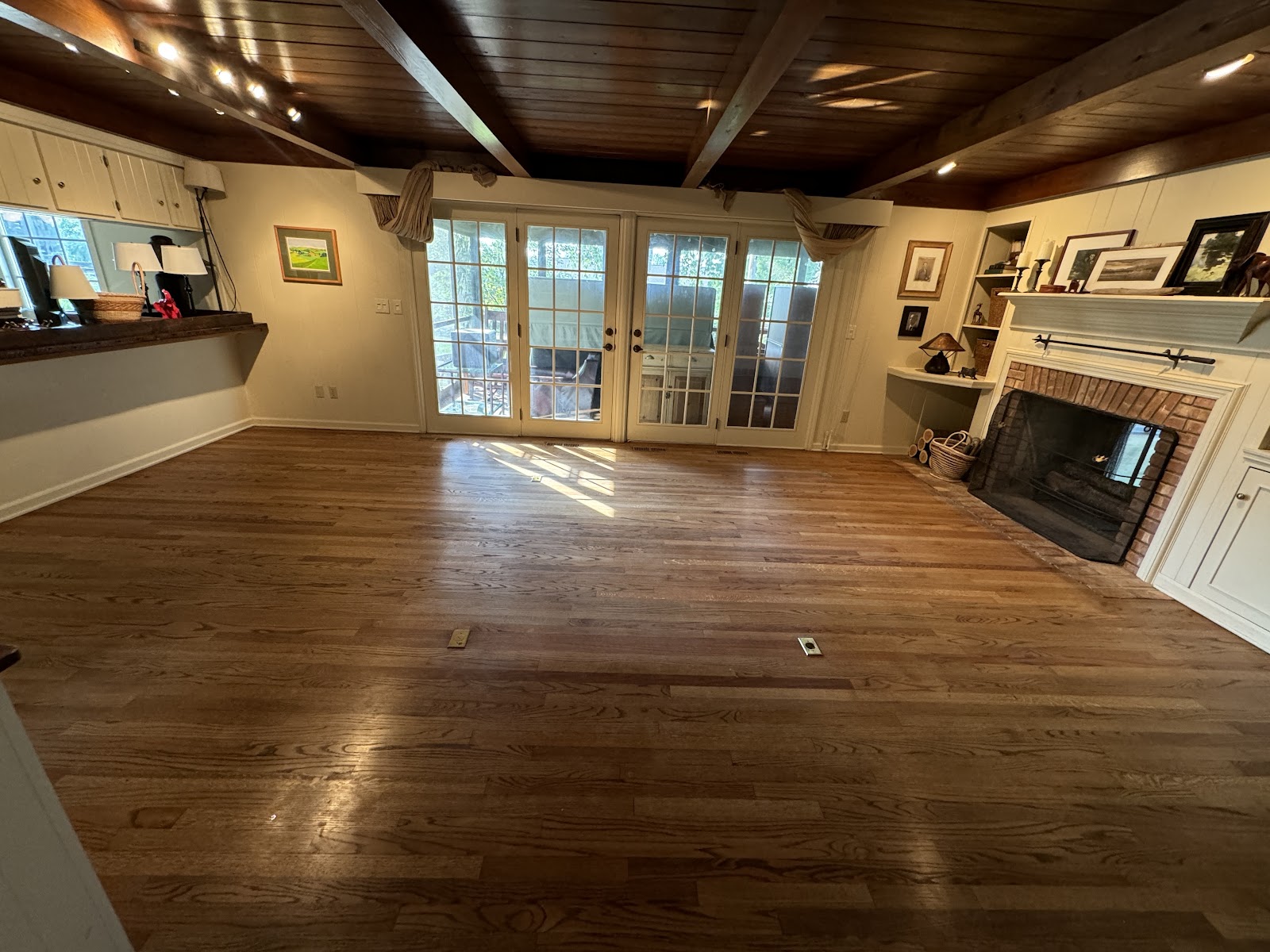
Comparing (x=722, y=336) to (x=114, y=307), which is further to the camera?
(x=722, y=336)

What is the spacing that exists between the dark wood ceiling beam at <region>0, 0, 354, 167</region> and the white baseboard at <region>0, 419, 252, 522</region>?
2.30 m

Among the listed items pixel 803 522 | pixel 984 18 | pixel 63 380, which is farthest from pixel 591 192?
pixel 63 380

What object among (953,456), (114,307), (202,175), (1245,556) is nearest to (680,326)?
(953,456)

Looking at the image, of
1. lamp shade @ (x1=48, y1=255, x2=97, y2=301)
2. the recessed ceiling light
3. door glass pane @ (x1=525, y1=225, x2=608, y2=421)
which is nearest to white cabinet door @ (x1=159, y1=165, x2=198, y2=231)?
lamp shade @ (x1=48, y1=255, x2=97, y2=301)

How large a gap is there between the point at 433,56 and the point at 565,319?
249cm

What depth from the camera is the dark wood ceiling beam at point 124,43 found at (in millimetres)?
1750

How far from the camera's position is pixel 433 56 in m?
1.85

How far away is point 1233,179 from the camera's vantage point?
239 centimetres

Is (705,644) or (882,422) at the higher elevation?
(882,422)

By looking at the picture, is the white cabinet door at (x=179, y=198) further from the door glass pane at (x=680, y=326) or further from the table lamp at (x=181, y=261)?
the door glass pane at (x=680, y=326)

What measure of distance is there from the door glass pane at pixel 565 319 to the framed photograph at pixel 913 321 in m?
2.64

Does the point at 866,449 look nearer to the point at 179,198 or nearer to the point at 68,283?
the point at 68,283

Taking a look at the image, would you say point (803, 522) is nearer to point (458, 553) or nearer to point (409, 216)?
point (458, 553)

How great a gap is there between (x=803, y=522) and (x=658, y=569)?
1.17 meters
